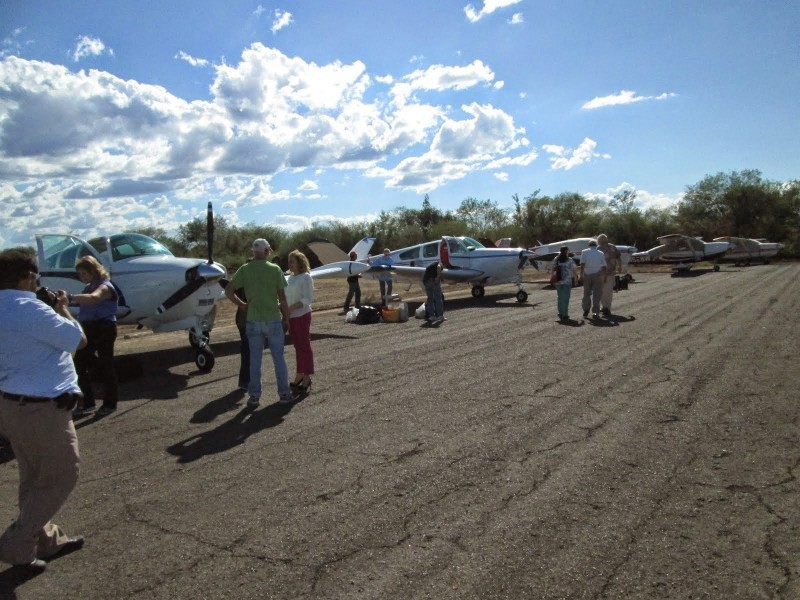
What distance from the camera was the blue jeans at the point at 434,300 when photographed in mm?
14094

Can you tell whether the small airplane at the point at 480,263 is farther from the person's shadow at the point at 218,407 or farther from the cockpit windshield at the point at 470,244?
the person's shadow at the point at 218,407

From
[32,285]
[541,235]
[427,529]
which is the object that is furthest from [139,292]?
[541,235]

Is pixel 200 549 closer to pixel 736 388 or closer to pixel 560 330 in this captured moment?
pixel 736 388

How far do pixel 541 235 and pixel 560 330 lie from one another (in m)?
53.0

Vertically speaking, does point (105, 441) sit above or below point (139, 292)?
below

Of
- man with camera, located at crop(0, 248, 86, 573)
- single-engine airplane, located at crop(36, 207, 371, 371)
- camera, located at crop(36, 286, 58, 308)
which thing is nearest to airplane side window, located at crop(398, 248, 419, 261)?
single-engine airplane, located at crop(36, 207, 371, 371)

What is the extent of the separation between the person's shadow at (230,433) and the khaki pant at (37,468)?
5.40 feet

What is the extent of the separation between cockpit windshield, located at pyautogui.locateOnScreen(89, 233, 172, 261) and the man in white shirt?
30.1 feet

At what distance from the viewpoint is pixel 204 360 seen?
29.9 ft

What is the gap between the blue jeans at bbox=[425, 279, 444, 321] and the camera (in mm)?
14094

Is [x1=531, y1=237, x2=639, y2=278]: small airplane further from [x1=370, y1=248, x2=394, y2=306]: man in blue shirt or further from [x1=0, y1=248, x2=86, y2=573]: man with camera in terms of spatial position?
[x1=0, y1=248, x2=86, y2=573]: man with camera

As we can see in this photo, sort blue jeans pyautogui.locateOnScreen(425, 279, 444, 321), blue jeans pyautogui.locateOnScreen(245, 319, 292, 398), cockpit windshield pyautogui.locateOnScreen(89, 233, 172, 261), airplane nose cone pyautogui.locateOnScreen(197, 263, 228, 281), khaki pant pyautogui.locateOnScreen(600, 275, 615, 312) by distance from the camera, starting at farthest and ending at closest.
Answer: blue jeans pyautogui.locateOnScreen(425, 279, 444, 321), khaki pant pyautogui.locateOnScreen(600, 275, 615, 312), cockpit windshield pyautogui.locateOnScreen(89, 233, 172, 261), airplane nose cone pyautogui.locateOnScreen(197, 263, 228, 281), blue jeans pyautogui.locateOnScreen(245, 319, 292, 398)

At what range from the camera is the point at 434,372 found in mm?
7973

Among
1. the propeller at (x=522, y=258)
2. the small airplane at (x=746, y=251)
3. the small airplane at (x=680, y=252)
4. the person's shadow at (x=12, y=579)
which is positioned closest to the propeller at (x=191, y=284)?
the person's shadow at (x=12, y=579)
